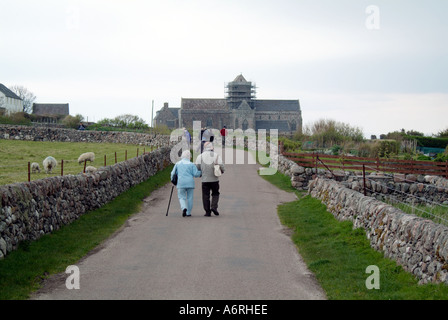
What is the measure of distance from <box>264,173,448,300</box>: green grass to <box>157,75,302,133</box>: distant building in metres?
121

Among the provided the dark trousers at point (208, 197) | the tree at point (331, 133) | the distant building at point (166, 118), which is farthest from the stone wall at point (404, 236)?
the distant building at point (166, 118)

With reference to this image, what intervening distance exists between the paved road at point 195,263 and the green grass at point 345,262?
0.30m

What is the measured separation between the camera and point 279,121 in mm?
141625

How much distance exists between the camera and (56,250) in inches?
439

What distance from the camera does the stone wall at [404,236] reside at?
839 centimetres

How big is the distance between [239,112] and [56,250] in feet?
415

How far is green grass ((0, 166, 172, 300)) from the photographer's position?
8.77 m

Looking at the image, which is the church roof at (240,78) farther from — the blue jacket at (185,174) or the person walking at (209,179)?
the blue jacket at (185,174)

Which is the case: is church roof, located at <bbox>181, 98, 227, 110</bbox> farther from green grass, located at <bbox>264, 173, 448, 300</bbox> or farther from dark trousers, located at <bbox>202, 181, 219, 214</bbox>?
green grass, located at <bbox>264, 173, 448, 300</bbox>

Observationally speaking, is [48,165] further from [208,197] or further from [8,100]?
[8,100]

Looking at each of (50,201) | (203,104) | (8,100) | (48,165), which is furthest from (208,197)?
(203,104)
